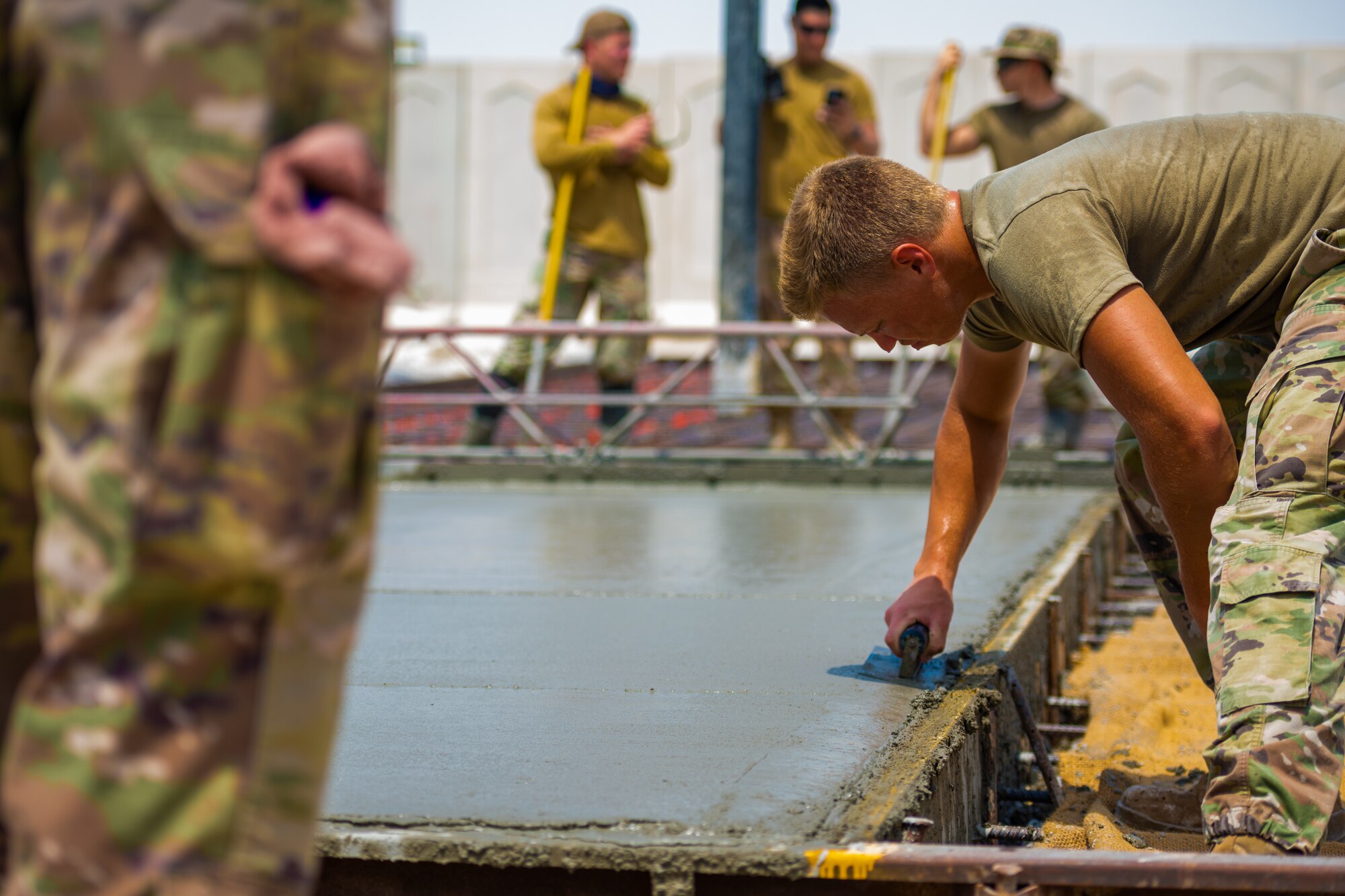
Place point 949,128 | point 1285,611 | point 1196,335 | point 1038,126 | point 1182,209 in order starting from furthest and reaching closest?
point 949,128
point 1038,126
point 1196,335
point 1182,209
point 1285,611

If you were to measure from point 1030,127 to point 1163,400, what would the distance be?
4.87 metres

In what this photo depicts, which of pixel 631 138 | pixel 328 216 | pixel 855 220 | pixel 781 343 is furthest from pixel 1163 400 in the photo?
pixel 781 343

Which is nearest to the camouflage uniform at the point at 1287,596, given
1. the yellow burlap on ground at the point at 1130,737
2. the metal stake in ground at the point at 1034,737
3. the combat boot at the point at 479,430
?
the yellow burlap on ground at the point at 1130,737

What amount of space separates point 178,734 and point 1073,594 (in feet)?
11.5

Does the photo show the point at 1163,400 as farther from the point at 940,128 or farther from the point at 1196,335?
the point at 940,128

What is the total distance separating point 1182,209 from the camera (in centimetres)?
237

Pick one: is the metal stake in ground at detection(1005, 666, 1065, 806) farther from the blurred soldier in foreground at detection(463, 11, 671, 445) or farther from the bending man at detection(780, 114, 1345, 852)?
the blurred soldier in foreground at detection(463, 11, 671, 445)

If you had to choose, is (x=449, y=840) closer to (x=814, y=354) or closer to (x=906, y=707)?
(x=906, y=707)

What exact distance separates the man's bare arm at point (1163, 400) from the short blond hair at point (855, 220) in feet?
1.28

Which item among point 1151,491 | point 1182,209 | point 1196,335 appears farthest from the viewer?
point 1151,491

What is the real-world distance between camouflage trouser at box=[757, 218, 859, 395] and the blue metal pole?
61mm

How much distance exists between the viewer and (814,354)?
13.5m

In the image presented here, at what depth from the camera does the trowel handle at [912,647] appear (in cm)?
269

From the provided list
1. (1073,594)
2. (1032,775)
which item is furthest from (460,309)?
(1032,775)
